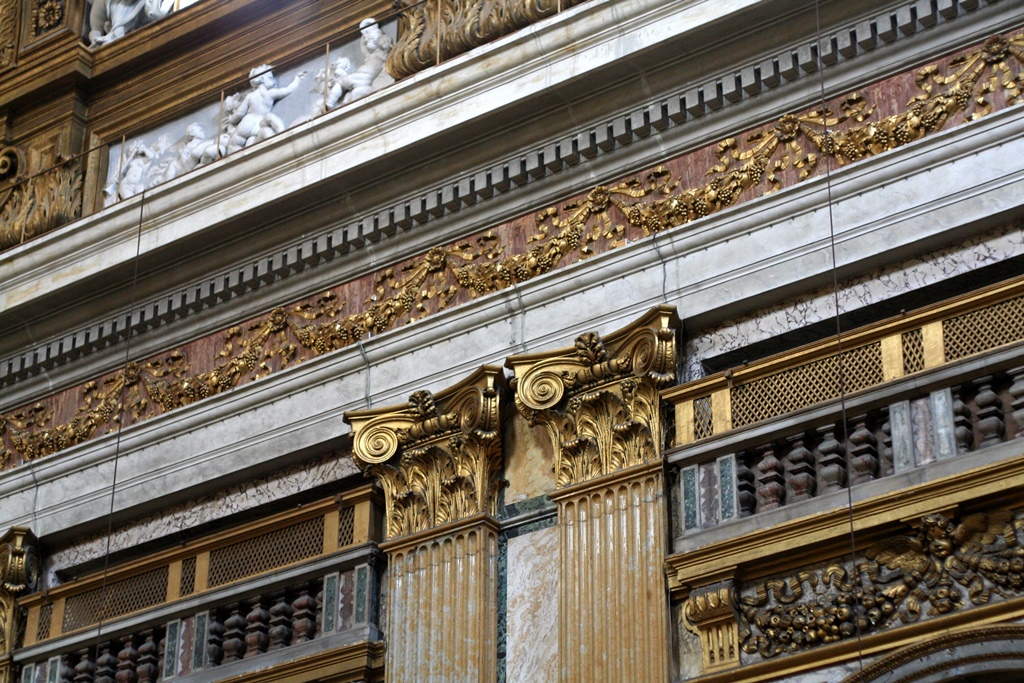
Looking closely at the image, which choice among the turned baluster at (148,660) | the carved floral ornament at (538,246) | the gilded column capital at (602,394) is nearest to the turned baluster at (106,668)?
the turned baluster at (148,660)

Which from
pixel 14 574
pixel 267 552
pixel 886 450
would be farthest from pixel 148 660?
pixel 886 450

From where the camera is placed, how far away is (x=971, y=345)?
29.5 ft

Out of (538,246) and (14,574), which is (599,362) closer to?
(538,246)

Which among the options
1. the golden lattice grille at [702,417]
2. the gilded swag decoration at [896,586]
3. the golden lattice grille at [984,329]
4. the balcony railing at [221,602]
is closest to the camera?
the gilded swag decoration at [896,586]

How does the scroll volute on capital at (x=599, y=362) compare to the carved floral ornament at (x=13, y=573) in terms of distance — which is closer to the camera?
the scroll volute on capital at (x=599, y=362)

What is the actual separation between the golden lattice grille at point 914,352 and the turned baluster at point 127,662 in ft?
14.6

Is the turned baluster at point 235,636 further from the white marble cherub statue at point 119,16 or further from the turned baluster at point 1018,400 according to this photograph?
the white marble cherub statue at point 119,16

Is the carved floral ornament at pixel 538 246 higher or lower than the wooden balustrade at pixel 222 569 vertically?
higher

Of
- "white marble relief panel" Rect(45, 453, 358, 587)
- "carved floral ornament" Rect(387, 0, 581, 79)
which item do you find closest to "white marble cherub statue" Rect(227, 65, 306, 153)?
"carved floral ornament" Rect(387, 0, 581, 79)

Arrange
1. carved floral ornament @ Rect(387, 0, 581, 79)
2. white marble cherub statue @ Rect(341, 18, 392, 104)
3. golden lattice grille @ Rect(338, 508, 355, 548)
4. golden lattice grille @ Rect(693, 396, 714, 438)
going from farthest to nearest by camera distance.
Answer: white marble cherub statue @ Rect(341, 18, 392, 104) < carved floral ornament @ Rect(387, 0, 581, 79) < golden lattice grille @ Rect(338, 508, 355, 548) < golden lattice grille @ Rect(693, 396, 714, 438)

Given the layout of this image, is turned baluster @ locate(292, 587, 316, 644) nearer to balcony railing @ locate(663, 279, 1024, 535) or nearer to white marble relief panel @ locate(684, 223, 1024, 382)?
balcony railing @ locate(663, 279, 1024, 535)

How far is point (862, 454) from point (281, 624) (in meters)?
3.21

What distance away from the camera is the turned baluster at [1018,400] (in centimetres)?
870

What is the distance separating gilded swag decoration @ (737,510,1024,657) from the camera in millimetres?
8461
